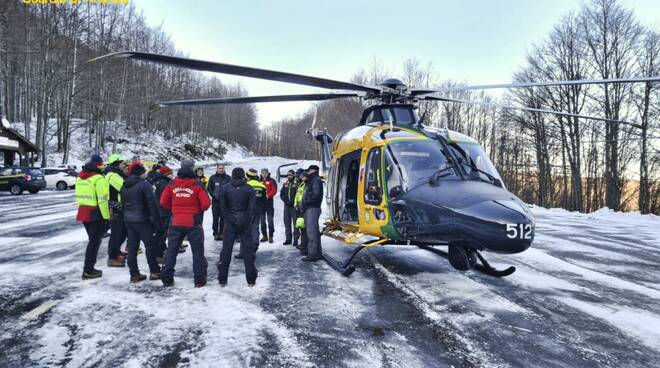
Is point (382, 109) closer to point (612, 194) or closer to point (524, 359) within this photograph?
point (524, 359)

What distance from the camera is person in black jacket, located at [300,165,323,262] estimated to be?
684cm

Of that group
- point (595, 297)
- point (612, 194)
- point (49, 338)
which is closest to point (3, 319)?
point (49, 338)

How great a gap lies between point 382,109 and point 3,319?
6280 millimetres

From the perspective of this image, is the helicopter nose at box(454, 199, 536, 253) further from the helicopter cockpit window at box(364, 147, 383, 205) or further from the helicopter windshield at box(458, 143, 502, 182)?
the helicopter cockpit window at box(364, 147, 383, 205)

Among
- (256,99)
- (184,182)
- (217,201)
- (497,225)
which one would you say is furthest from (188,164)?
(497,225)

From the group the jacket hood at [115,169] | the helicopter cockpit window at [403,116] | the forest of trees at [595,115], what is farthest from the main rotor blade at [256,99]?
the forest of trees at [595,115]

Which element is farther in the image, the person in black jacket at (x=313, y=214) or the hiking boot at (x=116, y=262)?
the person in black jacket at (x=313, y=214)

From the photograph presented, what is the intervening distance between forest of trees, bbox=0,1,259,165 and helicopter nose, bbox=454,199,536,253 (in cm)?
2260

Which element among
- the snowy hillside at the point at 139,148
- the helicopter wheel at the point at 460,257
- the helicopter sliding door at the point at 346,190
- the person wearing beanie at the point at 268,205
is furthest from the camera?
the snowy hillside at the point at 139,148

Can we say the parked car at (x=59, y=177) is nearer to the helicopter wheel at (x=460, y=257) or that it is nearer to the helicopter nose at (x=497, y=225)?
the helicopter wheel at (x=460, y=257)

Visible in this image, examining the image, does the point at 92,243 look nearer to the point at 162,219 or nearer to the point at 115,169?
the point at 115,169

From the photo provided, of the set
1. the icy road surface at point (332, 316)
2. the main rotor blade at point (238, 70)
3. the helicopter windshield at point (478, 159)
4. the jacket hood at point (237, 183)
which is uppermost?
the main rotor blade at point (238, 70)

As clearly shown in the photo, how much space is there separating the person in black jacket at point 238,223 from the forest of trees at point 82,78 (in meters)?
19.6

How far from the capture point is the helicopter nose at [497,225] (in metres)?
4.04
